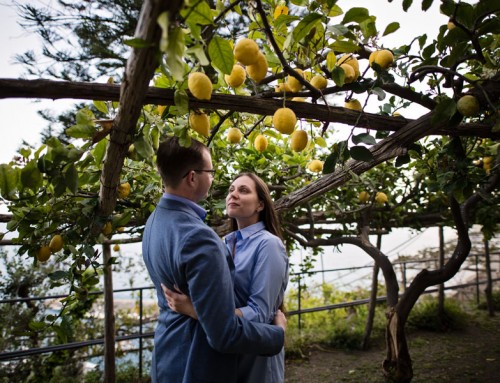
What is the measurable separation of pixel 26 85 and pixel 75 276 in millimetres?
820

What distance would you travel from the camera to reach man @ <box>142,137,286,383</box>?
839 millimetres

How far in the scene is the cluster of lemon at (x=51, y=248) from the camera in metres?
1.30

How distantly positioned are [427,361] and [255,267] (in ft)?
10.1

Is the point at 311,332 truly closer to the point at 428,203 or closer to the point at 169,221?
the point at 428,203

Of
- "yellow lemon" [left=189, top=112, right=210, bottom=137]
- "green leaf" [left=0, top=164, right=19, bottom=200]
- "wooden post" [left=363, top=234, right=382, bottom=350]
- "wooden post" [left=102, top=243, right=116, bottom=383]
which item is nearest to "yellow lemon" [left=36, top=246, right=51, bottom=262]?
"green leaf" [left=0, top=164, right=19, bottom=200]

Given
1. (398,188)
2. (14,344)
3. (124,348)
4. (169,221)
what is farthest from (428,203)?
(14,344)

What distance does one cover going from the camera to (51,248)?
1306 mm

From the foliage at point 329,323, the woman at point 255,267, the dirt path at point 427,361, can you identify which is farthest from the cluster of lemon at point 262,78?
the foliage at point 329,323

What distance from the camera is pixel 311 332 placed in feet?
13.7

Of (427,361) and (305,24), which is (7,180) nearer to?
(305,24)

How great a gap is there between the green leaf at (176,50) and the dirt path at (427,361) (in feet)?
10.3

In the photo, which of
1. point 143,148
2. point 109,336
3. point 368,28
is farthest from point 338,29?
point 109,336

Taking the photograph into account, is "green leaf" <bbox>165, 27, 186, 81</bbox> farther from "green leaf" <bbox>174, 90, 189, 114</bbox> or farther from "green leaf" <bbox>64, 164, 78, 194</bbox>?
"green leaf" <bbox>64, 164, 78, 194</bbox>

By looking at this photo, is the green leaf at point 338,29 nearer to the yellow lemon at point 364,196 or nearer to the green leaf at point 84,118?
the green leaf at point 84,118
